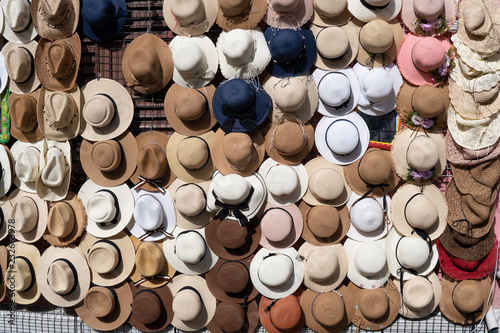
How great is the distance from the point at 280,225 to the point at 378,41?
6.19ft

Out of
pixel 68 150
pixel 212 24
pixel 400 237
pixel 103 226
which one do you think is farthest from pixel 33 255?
pixel 400 237

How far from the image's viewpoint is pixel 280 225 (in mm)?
3795

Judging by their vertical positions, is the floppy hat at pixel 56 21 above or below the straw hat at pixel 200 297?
above

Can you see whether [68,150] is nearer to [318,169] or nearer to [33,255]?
[33,255]

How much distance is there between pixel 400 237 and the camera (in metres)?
3.93

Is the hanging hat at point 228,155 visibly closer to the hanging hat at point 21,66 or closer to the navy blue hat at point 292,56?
the navy blue hat at point 292,56

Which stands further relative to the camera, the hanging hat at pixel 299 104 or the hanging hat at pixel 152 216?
the hanging hat at pixel 152 216

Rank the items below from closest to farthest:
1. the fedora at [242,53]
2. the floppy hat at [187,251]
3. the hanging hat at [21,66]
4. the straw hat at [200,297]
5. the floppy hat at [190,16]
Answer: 1. the fedora at [242,53]
2. the floppy hat at [190,16]
3. the floppy hat at [187,251]
4. the hanging hat at [21,66]
5. the straw hat at [200,297]

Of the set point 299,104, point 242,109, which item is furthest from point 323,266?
→ point 242,109

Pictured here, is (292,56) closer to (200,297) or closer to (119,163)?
(119,163)

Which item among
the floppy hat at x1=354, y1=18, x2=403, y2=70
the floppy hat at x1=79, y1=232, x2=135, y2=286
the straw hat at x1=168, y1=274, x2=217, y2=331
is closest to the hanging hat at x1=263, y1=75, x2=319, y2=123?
the floppy hat at x1=354, y1=18, x2=403, y2=70

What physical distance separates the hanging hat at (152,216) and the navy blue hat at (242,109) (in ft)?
3.09

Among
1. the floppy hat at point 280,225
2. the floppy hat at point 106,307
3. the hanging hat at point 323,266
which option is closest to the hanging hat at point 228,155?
the floppy hat at point 280,225

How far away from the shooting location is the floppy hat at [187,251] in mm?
3855
